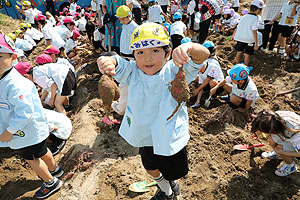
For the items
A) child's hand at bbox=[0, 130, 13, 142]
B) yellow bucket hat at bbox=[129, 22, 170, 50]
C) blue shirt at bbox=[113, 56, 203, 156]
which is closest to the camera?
yellow bucket hat at bbox=[129, 22, 170, 50]

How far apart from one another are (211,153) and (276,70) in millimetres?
3490

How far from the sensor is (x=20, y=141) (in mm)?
2096

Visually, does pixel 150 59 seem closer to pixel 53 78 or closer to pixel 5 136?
pixel 5 136

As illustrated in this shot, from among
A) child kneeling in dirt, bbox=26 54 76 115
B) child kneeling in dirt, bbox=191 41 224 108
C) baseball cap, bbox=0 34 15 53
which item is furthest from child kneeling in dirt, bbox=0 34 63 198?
child kneeling in dirt, bbox=191 41 224 108

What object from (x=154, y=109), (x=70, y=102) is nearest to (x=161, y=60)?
(x=154, y=109)

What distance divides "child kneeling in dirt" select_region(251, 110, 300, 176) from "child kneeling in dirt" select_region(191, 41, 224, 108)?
64.3 inches

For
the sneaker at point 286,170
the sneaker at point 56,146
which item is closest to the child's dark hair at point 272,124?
the sneaker at point 286,170

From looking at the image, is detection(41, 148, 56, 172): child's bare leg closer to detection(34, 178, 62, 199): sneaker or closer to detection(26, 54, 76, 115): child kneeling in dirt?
detection(34, 178, 62, 199): sneaker

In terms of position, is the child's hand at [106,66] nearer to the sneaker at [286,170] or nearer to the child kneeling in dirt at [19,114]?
the child kneeling in dirt at [19,114]

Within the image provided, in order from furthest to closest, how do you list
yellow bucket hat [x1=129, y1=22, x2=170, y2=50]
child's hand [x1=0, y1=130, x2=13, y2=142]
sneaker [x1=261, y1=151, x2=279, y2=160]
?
1. sneaker [x1=261, y1=151, x2=279, y2=160]
2. child's hand [x1=0, y1=130, x2=13, y2=142]
3. yellow bucket hat [x1=129, y1=22, x2=170, y2=50]

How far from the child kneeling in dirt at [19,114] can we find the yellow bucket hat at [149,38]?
1.23m

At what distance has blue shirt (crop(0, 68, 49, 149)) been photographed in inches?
74.7

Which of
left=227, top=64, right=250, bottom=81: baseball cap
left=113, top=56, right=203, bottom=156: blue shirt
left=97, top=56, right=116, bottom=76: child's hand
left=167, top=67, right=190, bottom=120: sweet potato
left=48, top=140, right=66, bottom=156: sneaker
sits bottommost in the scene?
left=48, top=140, right=66, bottom=156: sneaker

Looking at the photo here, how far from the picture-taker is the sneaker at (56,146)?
3206 millimetres
